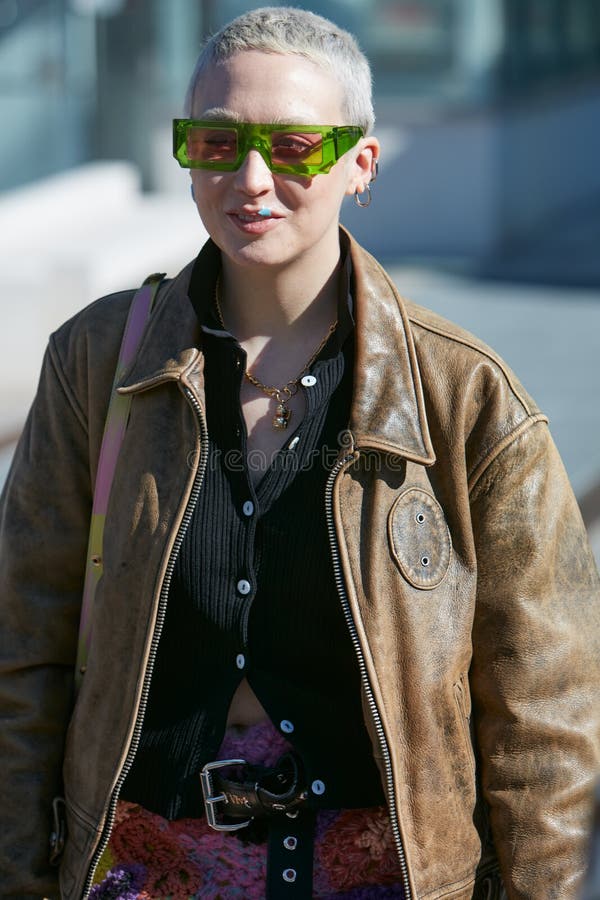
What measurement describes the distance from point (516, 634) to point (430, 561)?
18 cm

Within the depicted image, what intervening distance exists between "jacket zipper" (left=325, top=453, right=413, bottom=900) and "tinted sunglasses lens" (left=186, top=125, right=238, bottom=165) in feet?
1.60

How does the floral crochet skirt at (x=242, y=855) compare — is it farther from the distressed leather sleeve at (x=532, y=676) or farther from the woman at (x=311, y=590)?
the distressed leather sleeve at (x=532, y=676)

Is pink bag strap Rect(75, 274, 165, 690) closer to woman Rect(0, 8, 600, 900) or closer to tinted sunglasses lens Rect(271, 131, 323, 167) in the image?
woman Rect(0, 8, 600, 900)

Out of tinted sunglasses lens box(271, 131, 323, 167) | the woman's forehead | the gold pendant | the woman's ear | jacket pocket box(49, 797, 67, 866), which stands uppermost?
the woman's forehead

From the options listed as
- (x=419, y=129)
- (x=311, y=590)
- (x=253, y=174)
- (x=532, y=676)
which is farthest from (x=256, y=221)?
(x=419, y=129)

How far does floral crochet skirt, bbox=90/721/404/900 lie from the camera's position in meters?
2.06

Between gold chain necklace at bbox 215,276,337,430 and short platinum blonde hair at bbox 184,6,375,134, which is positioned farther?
gold chain necklace at bbox 215,276,337,430

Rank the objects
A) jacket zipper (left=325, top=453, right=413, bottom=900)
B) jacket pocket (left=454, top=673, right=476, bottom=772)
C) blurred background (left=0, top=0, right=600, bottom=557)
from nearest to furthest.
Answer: jacket zipper (left=325, top=453, right=413, bottom=900) < jacket pocket (left=454, top=673, right=476, bottom=772) < blurred background (left=0, top=0, right=600, bottom=557)

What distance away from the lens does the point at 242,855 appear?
207 cm

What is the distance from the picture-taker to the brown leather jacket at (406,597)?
6.56ft

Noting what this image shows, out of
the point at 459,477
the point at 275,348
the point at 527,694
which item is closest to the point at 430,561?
the point at 459,477

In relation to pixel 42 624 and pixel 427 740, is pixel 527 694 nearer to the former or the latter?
pixel 427 740

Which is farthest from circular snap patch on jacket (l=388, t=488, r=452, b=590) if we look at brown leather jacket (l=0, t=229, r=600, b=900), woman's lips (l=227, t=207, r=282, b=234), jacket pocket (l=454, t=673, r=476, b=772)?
woman's lips (l=227, t=207, r=282, b=234)

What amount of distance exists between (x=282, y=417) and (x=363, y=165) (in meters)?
0.43
